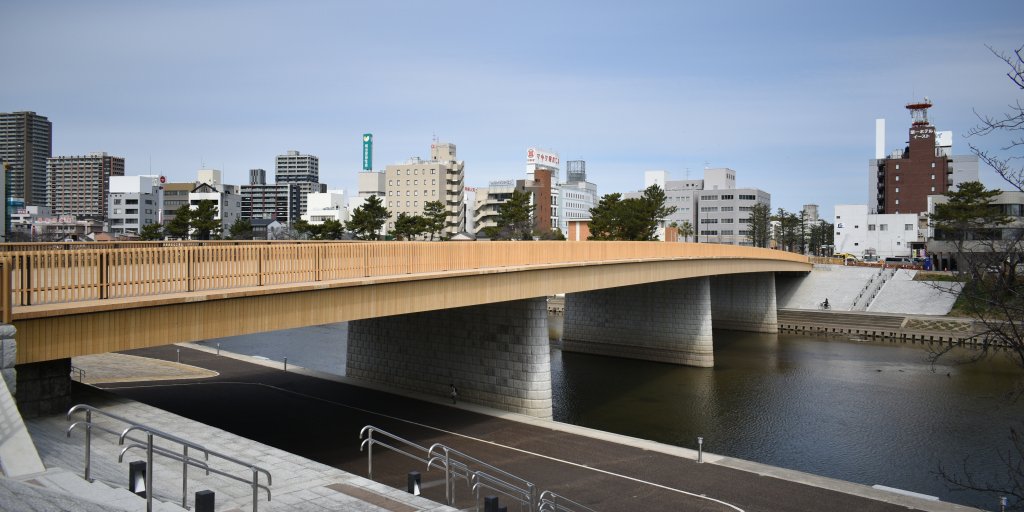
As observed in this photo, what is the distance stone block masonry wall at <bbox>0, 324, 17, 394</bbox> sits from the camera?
409 inches

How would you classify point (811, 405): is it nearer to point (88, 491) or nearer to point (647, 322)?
point (647, 322)

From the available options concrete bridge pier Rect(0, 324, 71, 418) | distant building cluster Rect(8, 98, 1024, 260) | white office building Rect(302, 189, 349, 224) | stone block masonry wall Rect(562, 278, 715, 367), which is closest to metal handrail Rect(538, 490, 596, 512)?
concrete bridge pier Rect(0, 324, 71, 418)

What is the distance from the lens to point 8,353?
1047 centimetres

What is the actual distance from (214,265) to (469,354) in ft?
44.1

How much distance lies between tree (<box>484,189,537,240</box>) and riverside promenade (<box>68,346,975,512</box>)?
1987 inches

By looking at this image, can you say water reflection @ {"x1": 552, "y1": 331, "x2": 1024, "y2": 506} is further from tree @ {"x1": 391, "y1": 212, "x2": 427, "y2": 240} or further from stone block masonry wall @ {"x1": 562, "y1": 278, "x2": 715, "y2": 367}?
tree @ {"x1": 391, "y1": 212, "x2": 427, "y2": 240}

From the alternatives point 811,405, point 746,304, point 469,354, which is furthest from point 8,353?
point 746,304

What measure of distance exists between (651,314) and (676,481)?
28.5 metres

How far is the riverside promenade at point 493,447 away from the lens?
16.1 meters

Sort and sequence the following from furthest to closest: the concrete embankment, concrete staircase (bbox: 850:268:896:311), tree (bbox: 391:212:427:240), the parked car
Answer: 1. the parked car
2. tree (bbox: 391:212:427:240)
3. concrete staircase (bbox: 850:268:896:311)
4. the concrete embankment

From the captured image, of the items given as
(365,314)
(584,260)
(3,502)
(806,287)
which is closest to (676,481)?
(365,314)

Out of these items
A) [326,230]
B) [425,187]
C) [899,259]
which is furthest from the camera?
[425,187]

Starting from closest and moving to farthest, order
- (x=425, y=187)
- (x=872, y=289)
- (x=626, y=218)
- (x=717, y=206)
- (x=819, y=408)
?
(x=819, y=408), (x=872, y=289), (x=626, y=218), (x=425, y=187), (x=717, y=206)

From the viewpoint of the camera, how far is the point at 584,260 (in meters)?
27.5
